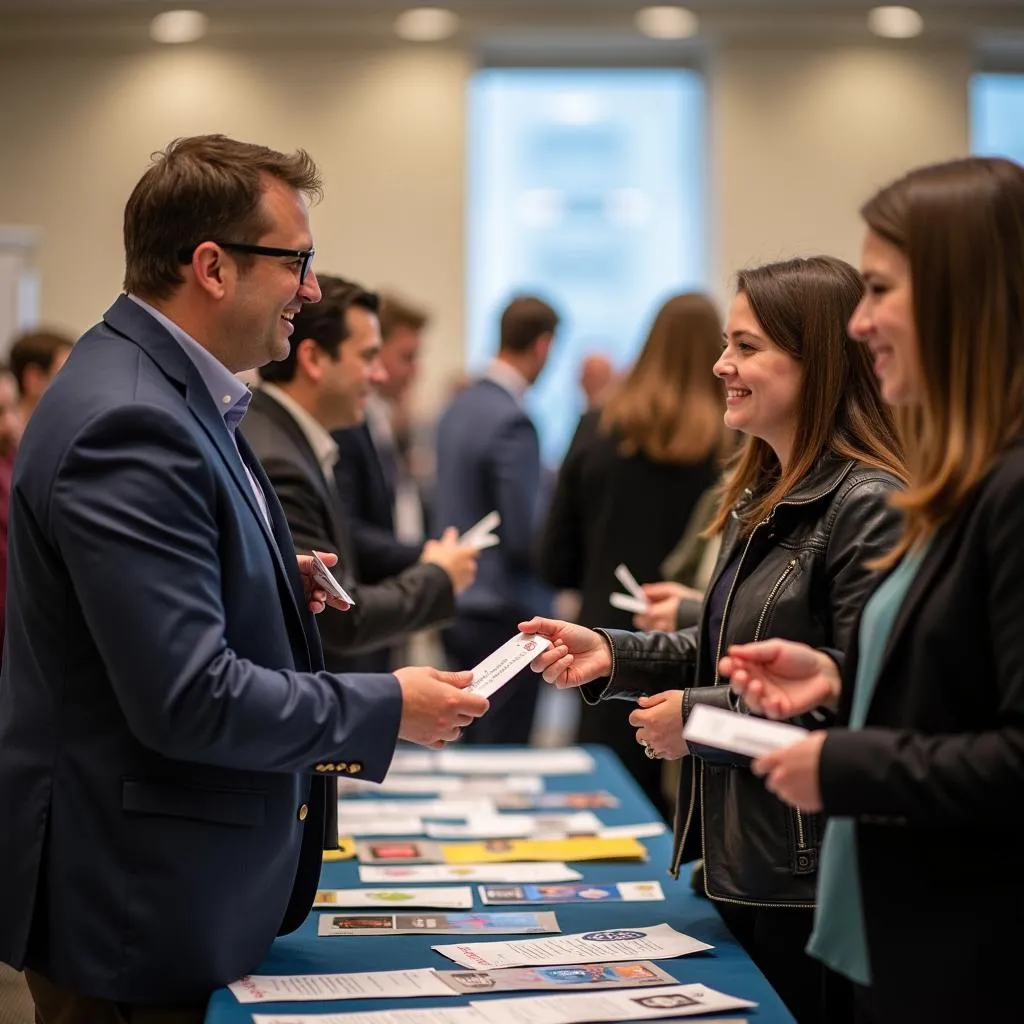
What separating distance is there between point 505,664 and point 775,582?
1.45 ft

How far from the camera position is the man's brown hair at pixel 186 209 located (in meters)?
1.88

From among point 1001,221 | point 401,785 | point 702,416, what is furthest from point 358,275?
point 1001,221

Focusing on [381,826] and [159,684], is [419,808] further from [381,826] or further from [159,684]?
[159,684]

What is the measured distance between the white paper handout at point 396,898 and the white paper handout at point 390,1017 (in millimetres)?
556

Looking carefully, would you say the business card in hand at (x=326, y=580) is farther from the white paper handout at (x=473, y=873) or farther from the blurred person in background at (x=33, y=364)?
the blurred person in background at (x=33, y=364)

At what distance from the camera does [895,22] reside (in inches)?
328

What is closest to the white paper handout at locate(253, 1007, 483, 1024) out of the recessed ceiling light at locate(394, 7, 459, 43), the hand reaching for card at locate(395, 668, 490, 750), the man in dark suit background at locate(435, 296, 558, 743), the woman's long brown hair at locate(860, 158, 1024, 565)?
the hand reaching for card at locate(395, 668, 490, 750)

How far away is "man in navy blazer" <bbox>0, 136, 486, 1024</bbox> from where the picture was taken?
164cm

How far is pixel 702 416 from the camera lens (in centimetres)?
389

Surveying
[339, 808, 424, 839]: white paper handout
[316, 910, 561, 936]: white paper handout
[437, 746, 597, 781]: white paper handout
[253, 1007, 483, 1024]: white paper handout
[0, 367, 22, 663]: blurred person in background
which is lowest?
[437, 746, 597, 781]: white paper handout

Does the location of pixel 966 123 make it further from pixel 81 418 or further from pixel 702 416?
pixel 81 418

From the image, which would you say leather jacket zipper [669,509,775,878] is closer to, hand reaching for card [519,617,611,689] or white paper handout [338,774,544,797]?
hand reaching for card [519,617,611,689]

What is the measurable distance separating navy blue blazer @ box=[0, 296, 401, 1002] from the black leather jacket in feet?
1.96

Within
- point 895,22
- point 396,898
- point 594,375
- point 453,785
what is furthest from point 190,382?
point 895,22
